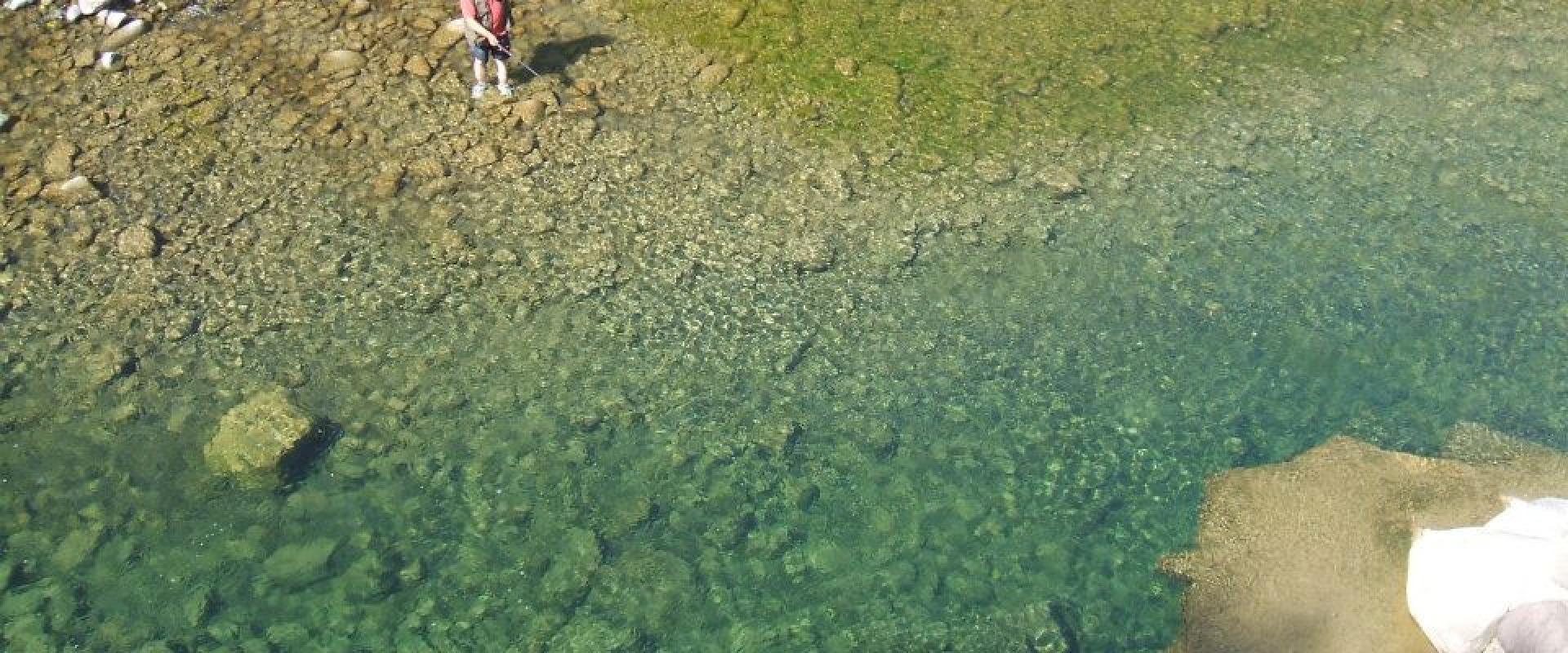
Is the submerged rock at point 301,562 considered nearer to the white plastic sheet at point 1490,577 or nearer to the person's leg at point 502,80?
the person's leg at point 502,80

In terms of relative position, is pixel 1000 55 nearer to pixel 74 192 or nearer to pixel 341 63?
pixel 341 63

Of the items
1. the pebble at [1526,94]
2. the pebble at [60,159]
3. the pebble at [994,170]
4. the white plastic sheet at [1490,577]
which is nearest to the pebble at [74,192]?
the pebble at [60,159]

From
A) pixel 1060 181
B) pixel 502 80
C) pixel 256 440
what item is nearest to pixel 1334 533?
pixel 1060 181

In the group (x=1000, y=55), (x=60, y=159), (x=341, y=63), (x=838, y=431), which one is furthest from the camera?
(x=1000, y=55)

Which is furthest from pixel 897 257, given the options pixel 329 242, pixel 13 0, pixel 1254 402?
pixel 13 0

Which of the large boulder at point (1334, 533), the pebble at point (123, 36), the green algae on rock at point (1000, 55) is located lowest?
the large boulder at point (1334, 533)

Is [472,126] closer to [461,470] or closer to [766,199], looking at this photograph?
[766,199]
